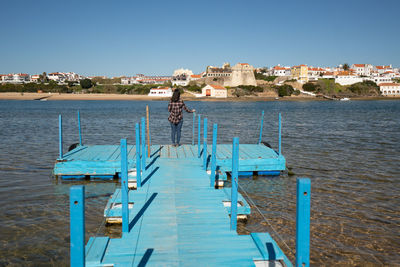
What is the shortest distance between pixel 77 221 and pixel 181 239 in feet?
7.78

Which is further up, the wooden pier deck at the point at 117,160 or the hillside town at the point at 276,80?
the hillside town at the point at 276,80

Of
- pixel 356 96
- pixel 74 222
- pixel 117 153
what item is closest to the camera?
pixel 74 222

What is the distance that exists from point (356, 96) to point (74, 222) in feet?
482

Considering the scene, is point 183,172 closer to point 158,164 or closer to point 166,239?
point 158,164

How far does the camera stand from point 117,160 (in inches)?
431

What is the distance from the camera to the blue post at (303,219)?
123 inches

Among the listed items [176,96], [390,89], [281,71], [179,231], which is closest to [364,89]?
[390,89]

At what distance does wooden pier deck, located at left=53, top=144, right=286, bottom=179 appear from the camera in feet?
35.1

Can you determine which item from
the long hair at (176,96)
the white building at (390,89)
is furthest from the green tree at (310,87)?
the long hair at (176,96)

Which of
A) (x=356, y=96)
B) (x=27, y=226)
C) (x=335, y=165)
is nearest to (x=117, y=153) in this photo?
(x=27, y=226)

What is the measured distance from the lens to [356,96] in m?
135

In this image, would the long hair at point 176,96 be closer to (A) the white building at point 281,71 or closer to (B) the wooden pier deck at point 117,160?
(B) the wooden pier deck at point 117,160

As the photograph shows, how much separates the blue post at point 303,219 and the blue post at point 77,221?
6.39ft

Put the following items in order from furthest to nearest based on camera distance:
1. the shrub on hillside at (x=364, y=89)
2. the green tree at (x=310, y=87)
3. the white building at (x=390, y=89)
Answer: the white building at (x=390, y=89)
the green tree at (x=310, y=87)
the shrub on hillside at (x=364, y=89)
